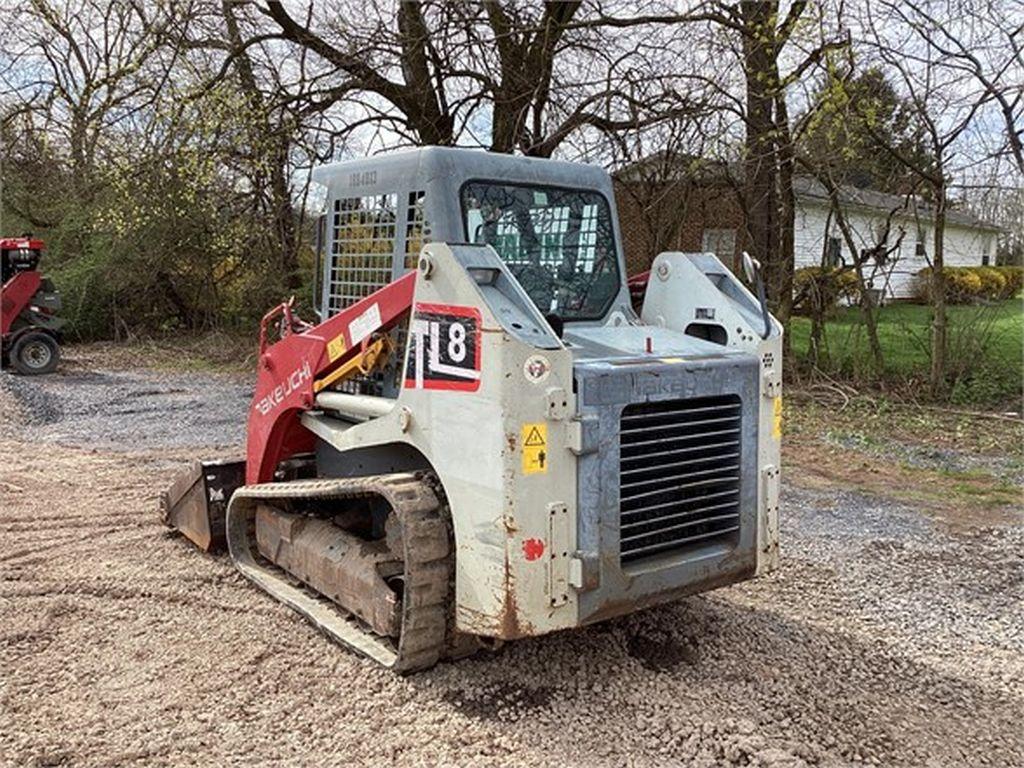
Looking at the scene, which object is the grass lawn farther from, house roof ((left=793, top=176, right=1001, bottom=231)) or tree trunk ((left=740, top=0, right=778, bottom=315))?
house roof ((left=793, top=176, right=1001, bottom=231))

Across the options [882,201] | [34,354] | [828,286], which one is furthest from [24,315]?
[882,201]

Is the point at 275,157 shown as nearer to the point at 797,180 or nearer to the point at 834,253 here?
the point at 797,180

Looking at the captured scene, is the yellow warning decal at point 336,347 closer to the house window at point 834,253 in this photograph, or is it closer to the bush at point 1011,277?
the house window at point 834,253

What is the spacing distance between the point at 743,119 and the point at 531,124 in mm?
2817

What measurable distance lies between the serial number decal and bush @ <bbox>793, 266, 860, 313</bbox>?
851 centimetres

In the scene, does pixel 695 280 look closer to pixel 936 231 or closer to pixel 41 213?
pixel 936 231

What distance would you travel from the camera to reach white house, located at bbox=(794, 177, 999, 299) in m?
10.3

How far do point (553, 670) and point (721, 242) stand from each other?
9571mm

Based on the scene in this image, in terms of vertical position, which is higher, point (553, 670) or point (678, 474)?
point (678, 474)

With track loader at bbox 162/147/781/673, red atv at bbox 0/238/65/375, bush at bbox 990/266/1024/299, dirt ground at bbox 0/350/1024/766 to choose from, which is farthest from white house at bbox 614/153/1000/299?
bush at bbox 990/266/1024/299

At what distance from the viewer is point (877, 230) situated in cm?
1055

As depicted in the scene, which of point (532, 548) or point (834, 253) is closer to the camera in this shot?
point (532, 548)

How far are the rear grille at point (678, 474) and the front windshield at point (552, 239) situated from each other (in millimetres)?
868

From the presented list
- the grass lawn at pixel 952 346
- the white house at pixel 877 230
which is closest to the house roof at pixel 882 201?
the white house at pixel 877 230
